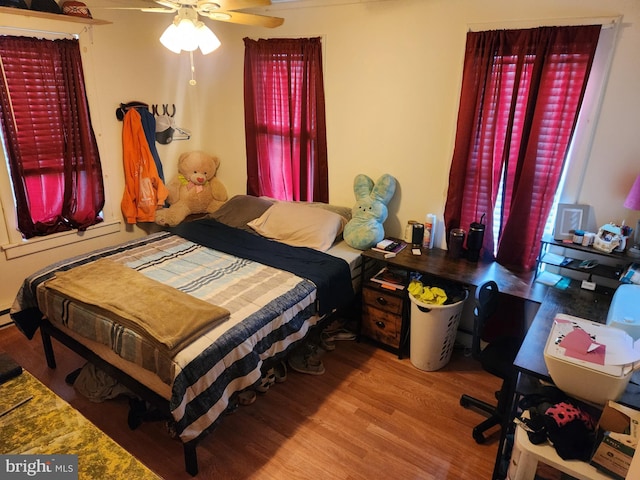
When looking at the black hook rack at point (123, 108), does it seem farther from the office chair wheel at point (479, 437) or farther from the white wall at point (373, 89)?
the office chair wheel at point (479, 437)

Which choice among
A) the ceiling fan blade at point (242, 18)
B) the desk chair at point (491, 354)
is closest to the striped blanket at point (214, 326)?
the desk chair at point (491, 354)

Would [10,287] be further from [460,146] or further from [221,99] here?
[460,146]

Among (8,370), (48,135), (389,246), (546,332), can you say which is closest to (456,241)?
(389,246)

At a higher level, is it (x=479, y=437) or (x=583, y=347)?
(x=583, y=347)

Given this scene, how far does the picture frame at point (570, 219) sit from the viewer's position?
7.79ft

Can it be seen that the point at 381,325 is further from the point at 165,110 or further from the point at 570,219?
the point at 165,110

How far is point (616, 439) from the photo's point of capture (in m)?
1.37

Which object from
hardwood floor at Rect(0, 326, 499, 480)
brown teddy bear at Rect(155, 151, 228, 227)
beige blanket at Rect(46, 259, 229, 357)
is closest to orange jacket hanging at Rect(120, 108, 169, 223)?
brown teddy bear at Rect(155, 151, 228, 227)

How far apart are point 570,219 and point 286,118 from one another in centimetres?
222

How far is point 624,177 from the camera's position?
88.9 inches

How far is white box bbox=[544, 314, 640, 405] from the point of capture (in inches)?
56.9

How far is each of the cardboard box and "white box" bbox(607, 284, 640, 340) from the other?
43cm

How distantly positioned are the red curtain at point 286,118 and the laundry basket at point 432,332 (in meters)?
1.32

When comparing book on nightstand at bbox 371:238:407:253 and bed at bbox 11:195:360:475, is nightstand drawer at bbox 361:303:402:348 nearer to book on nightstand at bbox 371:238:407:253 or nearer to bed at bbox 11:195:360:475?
bed at bbox 11:195:360:475
